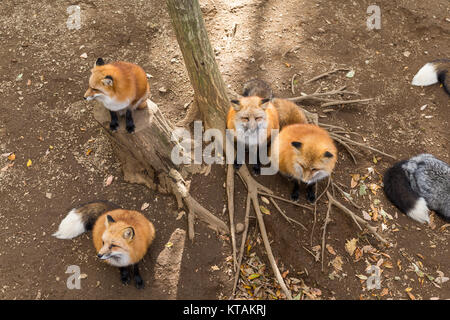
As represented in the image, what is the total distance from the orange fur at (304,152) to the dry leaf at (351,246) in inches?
45.9

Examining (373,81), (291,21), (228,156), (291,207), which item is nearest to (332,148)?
(291,207)

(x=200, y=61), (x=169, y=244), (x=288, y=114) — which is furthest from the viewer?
(x=288, y=114)

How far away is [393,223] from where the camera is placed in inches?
189

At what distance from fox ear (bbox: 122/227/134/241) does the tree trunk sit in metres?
2.10

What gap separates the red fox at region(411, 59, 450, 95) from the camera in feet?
19.9

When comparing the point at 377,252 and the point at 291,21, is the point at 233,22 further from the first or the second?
the point at 377,252

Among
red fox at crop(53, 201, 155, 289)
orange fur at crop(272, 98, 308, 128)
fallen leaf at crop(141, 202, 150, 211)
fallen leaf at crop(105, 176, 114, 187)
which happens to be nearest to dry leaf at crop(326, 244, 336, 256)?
orange fur at crop(272, 98, 308, 128)

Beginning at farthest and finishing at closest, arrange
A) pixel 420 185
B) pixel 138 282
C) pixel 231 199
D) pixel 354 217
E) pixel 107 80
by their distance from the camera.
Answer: pixel 420 185 → pixel 231 199 → pixel 354 217 → pixel 138 282 → pixel 107 80

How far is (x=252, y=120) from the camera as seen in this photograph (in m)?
4.26

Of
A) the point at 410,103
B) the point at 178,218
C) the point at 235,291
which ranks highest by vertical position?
the point at 410,103

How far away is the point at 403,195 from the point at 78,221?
4.86m

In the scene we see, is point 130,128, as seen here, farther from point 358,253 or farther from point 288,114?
point 358,253

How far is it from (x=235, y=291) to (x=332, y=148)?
2.41 meters

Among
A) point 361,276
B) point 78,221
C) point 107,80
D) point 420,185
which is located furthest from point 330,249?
point 107,80
